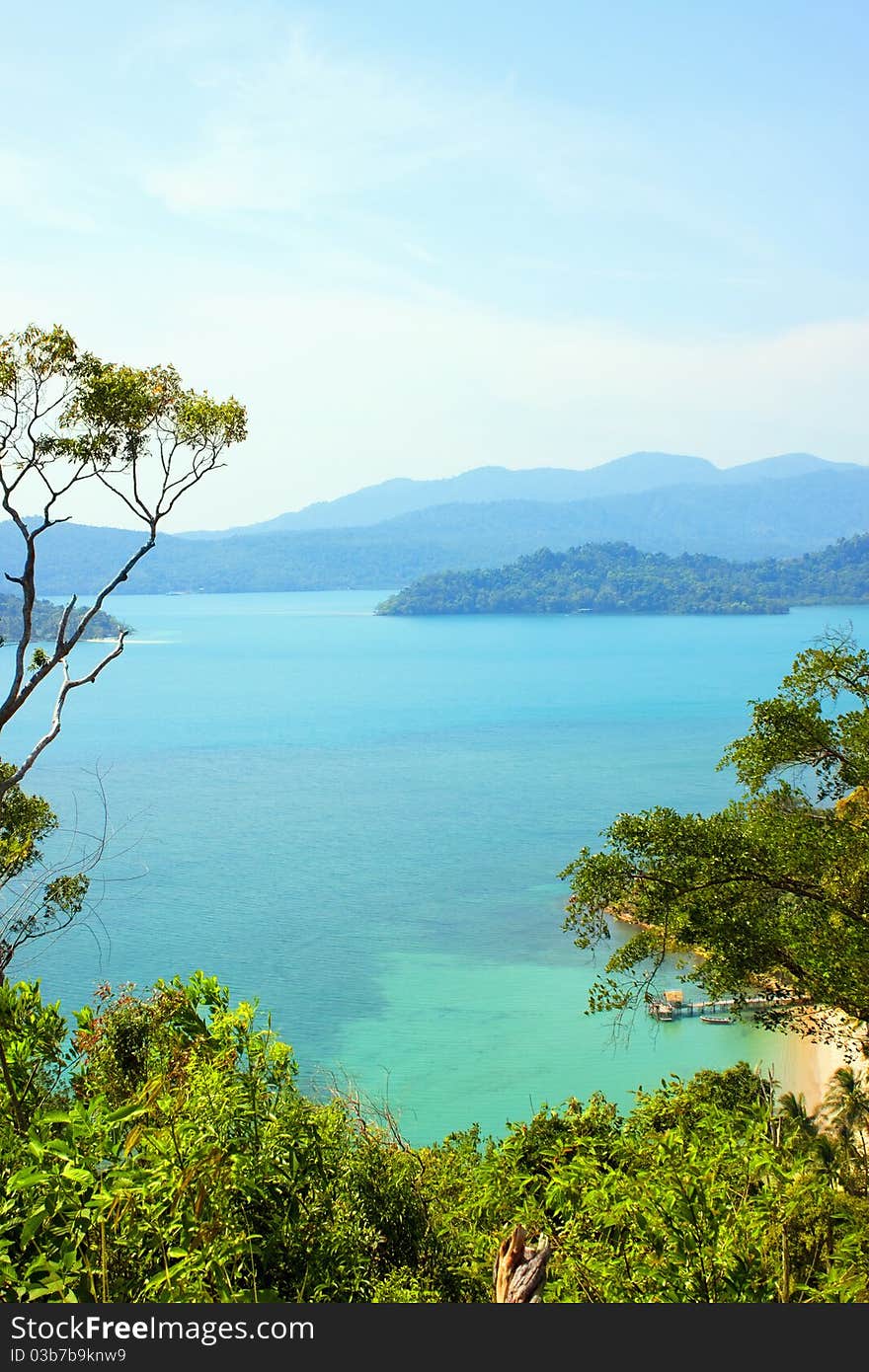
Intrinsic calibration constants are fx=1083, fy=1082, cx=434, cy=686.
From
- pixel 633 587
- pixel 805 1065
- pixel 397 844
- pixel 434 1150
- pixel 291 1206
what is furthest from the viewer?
pixel 633 587

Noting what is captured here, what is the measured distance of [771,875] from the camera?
551cm

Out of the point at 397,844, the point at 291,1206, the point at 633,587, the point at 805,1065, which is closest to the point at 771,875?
the point at 291,1206

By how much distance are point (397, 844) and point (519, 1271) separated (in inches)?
1231

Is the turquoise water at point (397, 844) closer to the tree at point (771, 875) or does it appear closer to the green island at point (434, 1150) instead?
the green island at point (434, 1150)

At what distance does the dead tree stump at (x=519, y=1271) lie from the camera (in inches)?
109

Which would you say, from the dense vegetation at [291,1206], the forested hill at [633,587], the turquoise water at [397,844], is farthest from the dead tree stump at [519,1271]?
the forested hill at [633,587]

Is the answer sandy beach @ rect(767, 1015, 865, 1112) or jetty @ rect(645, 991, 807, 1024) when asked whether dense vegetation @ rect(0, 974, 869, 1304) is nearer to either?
sandy beach @ rect(767, 1015, 865, 1112)

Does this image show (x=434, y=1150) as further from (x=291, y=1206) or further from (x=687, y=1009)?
(x=687, y=1009)

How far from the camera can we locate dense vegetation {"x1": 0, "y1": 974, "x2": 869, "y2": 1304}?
2889 millimetres

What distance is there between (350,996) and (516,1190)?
1754cm

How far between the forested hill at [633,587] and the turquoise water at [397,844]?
49.3m

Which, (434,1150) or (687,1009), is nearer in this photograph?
(434,1150)

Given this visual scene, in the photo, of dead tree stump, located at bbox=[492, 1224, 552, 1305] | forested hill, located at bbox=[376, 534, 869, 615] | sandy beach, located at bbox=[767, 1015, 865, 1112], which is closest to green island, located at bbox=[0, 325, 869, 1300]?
dead tree stump, located at bbox=[492, 1224, 552, 1305]

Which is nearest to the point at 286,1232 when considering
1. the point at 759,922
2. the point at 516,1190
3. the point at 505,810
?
the point at 516,1190
